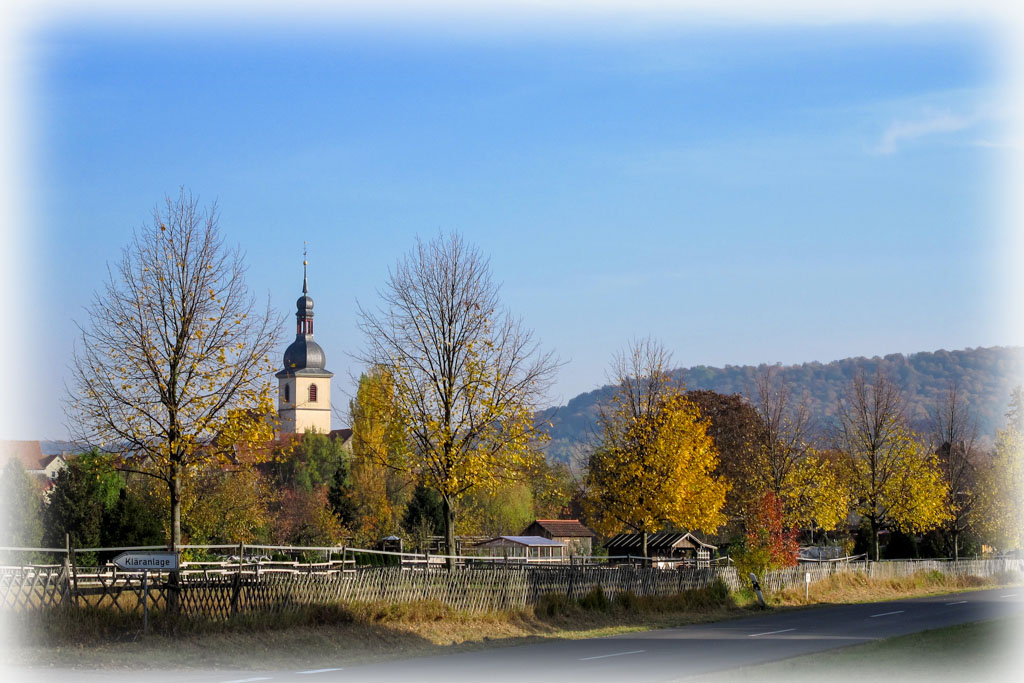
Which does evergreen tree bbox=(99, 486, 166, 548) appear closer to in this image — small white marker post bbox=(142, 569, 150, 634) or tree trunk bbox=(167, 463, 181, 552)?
tree trunk bbox=(167, 463, 181, 552)

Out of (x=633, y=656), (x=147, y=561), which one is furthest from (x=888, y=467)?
(x=147, y=561)

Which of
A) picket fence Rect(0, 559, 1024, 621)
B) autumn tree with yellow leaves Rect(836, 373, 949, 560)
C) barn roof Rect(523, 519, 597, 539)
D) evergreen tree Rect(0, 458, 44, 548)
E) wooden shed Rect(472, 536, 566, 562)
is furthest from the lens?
barn roof Rect(523, 519, 597, 539)

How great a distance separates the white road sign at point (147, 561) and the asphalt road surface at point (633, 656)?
284cm

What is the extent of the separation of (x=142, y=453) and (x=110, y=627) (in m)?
5.97

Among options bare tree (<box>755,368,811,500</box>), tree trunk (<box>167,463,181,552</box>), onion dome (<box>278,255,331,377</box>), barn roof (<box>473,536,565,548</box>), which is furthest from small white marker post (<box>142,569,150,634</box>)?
onion dome (<box>278,255,331,377</box>)

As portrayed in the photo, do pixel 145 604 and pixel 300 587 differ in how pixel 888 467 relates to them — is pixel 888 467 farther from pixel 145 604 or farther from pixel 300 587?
pixel 145 604

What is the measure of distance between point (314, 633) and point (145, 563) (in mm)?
4247

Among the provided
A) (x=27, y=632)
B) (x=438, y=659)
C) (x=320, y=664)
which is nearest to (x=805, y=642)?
(x=438, y=659)

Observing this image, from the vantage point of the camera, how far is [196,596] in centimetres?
2222

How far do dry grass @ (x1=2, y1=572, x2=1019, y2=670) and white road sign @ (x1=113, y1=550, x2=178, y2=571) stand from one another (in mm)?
1411

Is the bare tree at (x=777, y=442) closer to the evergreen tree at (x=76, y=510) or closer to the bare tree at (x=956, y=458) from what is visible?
the bare tree at (x=956, y=458)

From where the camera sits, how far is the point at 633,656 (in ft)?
69.2

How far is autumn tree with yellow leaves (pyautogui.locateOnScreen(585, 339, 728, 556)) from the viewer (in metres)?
37.1

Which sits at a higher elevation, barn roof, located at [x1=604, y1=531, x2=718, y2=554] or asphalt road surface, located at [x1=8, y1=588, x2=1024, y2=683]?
asphalt road surface, located at [x1=8, y1=588, x2=1024, y2=683]
